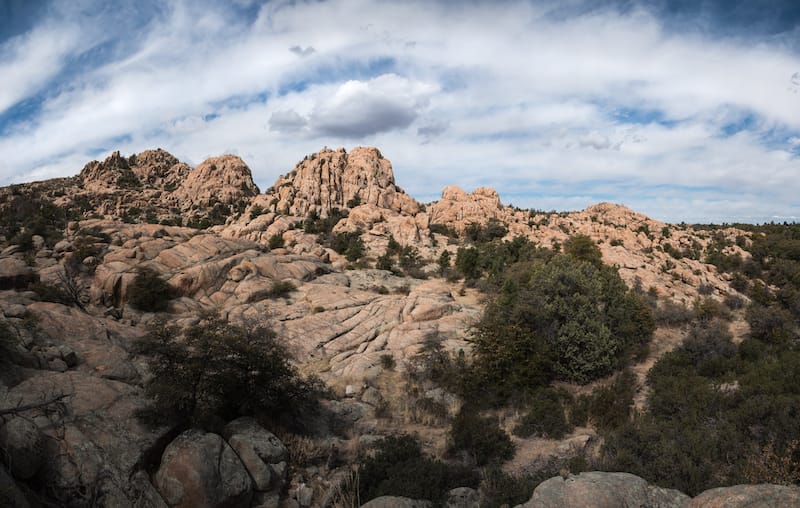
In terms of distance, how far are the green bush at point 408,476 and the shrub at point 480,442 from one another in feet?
3.69

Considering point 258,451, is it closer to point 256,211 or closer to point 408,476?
point 408,476

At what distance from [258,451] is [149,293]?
62.8ft

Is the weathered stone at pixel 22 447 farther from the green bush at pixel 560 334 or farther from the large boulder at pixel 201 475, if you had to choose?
the green bush at pixel 560 334

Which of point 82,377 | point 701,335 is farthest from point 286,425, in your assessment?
point 701,335

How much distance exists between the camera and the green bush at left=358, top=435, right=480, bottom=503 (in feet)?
29.3

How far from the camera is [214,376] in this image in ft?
36.2

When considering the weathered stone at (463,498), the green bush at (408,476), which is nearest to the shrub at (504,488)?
the weathered stone at (463,498)

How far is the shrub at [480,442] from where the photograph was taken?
37.4 ft

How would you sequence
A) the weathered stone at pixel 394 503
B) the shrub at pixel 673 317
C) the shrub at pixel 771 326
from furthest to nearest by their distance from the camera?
Answer: the shrub at pixel 673 317
the shrub at pixel 771 326
the weathered stone at pixel 394 503

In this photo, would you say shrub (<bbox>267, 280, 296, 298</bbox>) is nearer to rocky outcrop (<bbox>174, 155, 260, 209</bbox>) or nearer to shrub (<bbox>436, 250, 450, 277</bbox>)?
shrub (<bbox>436, 250, 450, 277</bbox>)

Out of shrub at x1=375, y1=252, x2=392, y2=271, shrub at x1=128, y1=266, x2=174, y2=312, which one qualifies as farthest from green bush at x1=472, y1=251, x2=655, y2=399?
shrub at x1=375, y1=252, x2=392, y2=271

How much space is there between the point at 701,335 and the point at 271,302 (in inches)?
939

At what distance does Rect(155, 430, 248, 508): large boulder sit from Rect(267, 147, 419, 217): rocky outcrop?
193ft

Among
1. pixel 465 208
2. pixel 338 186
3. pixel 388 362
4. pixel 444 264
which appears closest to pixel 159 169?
pixel 338 186
